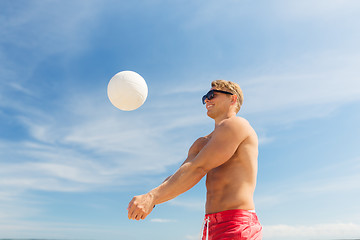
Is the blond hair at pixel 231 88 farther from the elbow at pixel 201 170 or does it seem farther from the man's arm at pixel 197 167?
the elbow at pixel 201 170

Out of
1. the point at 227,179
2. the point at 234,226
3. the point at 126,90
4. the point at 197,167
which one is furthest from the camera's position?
the point at 126,90

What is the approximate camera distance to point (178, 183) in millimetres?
4852

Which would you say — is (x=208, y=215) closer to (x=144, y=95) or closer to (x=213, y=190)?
(x=213, y=190)

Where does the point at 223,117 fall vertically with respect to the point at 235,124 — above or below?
above

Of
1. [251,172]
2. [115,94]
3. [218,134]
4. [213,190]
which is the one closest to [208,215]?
[213,190]

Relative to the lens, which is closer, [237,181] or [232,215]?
[232,215]

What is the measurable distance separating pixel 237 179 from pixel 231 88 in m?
1.83

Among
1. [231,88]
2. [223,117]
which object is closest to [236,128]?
[223,117]

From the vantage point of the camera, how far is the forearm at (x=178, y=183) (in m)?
4.68

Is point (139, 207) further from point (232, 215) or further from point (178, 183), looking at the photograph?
point (232, 215)

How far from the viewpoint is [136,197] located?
4449 mm

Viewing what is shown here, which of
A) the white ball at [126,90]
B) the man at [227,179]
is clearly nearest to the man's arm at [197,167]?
the man at [227,179]

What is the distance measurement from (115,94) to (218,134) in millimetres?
3703

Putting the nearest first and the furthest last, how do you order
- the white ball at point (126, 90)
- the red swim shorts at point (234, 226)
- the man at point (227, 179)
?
the man at point (227, 179) < the red swim shorts at point (234, 226) < the white ball at point (126, 90)
